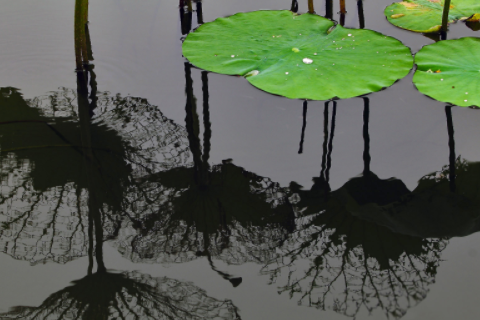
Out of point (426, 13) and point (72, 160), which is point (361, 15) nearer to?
point (426, 13)

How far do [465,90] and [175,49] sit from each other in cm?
150

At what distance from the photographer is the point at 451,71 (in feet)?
7.23

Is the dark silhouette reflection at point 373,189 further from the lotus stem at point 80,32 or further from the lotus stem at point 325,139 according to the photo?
the lotus stem at point 80,32

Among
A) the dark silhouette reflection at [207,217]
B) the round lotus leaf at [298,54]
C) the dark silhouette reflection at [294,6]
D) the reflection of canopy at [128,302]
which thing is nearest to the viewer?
the reflection of canopy at [128,302]

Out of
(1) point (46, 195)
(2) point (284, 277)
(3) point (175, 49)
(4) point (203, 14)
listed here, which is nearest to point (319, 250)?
(2) point (284, 277)

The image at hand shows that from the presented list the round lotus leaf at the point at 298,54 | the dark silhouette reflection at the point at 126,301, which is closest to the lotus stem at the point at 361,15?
the round lotus leaf at the point at 298,54

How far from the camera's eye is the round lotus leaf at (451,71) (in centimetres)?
Answer: 205

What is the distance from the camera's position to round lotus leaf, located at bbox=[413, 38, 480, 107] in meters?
2.05

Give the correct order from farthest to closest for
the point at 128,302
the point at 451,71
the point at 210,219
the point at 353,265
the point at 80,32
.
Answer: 1. the point at 80,32
2. the point at 451,71
3. the point at 210,219
4. the point at 353,265
5. the point at 128,302

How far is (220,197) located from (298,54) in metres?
0.94

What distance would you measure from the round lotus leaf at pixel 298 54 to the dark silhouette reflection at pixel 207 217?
502 mm

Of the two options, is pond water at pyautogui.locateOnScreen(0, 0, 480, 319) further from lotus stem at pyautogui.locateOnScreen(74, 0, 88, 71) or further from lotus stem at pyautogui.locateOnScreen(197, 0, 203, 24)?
lotus stem at pyautogui.locateOnScreen(197, 0, 203, 24)

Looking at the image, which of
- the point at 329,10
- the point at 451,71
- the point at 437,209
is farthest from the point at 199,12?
the point at 437,209

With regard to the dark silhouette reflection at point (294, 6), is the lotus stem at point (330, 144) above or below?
below
